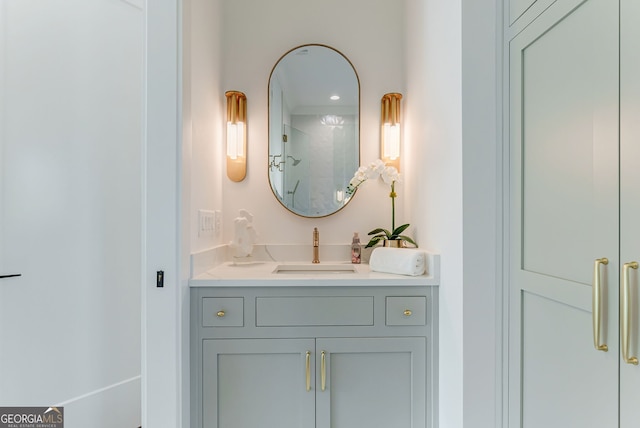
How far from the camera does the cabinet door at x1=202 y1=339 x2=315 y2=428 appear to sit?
1.45 m

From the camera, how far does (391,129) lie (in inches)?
78.9

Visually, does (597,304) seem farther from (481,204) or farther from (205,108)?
(205,108)

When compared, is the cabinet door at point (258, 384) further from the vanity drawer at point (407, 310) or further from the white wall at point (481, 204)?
the white wall at point (481, 204)

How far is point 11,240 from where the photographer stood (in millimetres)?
1531

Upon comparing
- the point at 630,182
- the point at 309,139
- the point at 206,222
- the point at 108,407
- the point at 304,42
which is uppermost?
the point at 304,42

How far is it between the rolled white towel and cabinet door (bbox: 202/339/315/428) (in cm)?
49

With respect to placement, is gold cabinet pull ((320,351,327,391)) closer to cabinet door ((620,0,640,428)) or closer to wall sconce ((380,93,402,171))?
cabinet door ((620,0,640,428))

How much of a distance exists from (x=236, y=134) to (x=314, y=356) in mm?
1312

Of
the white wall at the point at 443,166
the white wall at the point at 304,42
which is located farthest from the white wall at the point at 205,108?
the white wall at the point at 443,166

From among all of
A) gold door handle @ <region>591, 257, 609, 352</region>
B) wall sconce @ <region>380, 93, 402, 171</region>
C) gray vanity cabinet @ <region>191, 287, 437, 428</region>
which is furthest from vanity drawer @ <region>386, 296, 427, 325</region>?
wall sconce @ <region>380, 93, 402, 171</region>

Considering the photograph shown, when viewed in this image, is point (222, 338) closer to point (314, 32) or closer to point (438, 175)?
point (438, 175)

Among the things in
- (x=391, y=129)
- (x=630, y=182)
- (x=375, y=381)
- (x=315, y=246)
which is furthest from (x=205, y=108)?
(x=630, y=182)

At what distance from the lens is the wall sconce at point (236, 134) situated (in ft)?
6.45

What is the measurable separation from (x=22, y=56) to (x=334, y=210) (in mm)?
1739
